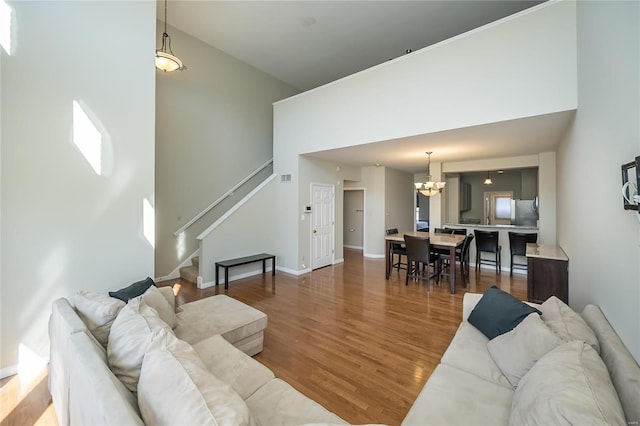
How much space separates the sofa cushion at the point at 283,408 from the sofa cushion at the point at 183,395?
1.21ft

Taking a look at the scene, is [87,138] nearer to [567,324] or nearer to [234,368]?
[234,368]

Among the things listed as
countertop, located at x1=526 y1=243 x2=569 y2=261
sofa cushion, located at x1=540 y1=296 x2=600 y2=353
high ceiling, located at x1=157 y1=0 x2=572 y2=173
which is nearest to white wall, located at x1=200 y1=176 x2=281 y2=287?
high ceiling, located at x1=157 y1=0 x2=572 y2=173

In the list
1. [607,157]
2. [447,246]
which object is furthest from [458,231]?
[607,157]

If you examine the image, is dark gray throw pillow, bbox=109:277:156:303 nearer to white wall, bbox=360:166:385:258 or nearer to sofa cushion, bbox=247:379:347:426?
sofa cushion, bbox=247:379:347:426

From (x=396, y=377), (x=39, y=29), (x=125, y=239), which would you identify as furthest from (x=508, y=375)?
(x=39, y=29)

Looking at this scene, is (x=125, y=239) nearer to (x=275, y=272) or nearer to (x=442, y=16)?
(x=275, y=272)

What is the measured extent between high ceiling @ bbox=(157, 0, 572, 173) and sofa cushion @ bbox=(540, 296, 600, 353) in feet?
8.60

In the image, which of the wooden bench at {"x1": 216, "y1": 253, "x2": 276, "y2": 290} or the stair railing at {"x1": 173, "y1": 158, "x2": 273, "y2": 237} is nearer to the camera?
the wooden bench at {"x1": 216, "y1": 253, "x2": 276, "y2": 290}

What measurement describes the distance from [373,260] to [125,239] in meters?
5.82

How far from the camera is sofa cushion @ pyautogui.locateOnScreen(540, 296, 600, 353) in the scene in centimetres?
156

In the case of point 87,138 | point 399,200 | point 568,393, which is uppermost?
point 87,138

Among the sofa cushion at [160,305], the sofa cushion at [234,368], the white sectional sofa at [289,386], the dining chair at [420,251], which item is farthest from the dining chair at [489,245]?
the sofa cushion at [160,305]

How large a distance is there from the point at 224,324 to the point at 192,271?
133 inches

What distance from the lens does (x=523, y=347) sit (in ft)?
5.46
